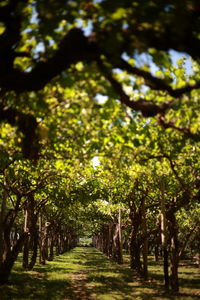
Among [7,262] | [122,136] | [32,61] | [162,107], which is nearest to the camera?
[32,61]

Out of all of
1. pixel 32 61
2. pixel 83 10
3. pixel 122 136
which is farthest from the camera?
pixel 122 136

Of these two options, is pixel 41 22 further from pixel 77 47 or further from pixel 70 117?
pixel 70 117

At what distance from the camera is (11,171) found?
15.8 metres

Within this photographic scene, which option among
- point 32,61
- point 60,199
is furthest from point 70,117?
Answer: point 60,199

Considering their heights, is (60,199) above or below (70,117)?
below

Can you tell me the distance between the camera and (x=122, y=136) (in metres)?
10.5

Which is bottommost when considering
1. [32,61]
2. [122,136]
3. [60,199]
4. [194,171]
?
[60,199]

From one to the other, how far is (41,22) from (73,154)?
8.46 m

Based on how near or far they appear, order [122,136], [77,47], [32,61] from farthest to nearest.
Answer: [122,136] → [32,61] → [77,47]

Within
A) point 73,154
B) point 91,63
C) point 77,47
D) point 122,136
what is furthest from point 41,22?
point 73,154

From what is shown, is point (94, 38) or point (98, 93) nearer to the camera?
point (94, 38)

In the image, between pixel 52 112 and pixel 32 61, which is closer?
pixel 32 61

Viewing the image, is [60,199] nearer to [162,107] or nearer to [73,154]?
[73,154]

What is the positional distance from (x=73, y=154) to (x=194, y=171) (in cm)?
673
